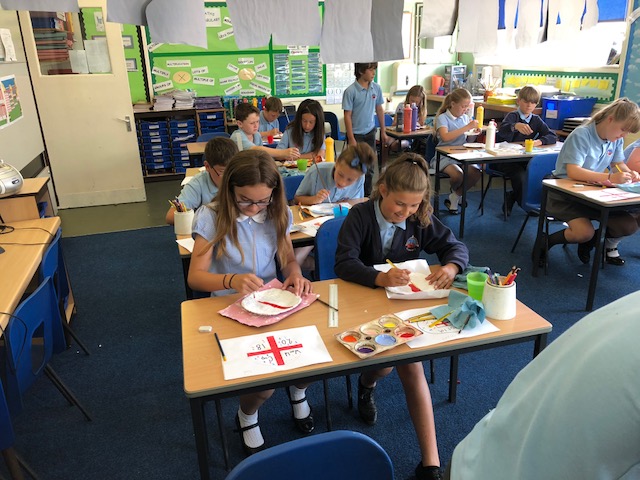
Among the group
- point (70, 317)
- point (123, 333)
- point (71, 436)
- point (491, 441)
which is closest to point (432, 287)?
point (491, 441)

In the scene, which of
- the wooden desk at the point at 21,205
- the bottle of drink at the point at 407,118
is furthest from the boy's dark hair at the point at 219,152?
the bottle of drink at the point at 407,118

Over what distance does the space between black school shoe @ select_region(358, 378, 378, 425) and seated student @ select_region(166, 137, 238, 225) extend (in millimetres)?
A: 1290

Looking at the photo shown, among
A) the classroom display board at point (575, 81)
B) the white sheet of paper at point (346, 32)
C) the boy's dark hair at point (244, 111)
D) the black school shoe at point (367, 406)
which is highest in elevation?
the white sheet of paper at point (346, 32)

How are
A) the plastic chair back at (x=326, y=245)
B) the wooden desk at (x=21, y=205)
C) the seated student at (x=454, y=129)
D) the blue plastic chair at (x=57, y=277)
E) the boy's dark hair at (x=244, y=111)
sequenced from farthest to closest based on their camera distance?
1. the seated student at (x=454, y=129)
2. the boy's dark hair at (x=244, y=111)
3. the wooden desk at (x=21, y=205)
4. the plastic chair back at (x=326, y=245)
5. the blue plastic chair at (x=57, y=277)

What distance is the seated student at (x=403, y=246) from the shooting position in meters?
1.69

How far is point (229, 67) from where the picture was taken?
20.9 ft

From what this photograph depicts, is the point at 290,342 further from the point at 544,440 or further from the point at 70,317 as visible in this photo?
the point at 70,317

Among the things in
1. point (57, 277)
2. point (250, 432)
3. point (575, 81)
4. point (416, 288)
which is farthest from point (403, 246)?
point (575, 81)

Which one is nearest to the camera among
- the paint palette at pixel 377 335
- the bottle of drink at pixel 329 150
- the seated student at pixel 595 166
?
the paint palette at pixel 377 335

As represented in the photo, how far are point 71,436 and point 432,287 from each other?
1608mm

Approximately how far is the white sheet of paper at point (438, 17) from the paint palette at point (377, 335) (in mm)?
1091

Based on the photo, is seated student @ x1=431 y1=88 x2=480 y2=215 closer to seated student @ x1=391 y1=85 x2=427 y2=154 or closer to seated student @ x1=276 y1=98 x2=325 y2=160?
seated student @ x1=391 y1=85 x2=427 y2=154

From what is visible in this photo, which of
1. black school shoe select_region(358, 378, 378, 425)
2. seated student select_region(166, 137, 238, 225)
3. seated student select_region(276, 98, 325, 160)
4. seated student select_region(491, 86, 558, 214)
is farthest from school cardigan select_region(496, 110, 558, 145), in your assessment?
black school shoe select_region(358, 378, 378, 425)

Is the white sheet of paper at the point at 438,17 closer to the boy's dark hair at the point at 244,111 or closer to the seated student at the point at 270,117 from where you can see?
the boy's dark hair at the point at 244,111
